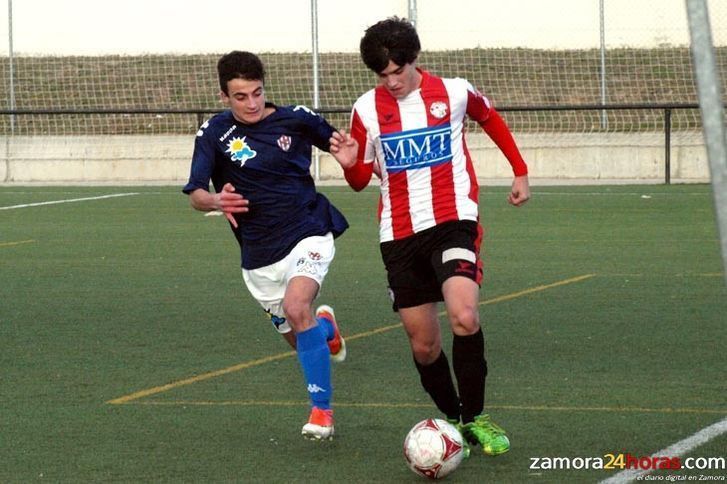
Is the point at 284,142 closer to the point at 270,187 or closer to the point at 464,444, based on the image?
the point at 270,187

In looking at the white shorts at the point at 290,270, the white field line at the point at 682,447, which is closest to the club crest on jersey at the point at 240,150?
the white shorts at the point at 290,270

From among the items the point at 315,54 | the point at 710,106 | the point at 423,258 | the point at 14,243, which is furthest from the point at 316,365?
the point at 315,54

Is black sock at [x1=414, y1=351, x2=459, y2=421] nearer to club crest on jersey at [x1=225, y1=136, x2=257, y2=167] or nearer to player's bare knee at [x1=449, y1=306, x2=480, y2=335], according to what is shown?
player's bare knee at [x1=449, y1=306, x2=480, y2=335]

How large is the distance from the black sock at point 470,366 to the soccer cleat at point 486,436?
43mm

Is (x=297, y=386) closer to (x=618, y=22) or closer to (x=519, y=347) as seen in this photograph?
(x=519, y=347)

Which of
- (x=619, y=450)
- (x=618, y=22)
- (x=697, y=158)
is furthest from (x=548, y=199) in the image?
(x=619, y=450)

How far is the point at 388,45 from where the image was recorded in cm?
602

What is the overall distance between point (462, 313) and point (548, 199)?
1439cm

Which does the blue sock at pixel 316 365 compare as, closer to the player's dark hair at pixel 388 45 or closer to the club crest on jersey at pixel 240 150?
the club crest on jersey at pixel 240 150

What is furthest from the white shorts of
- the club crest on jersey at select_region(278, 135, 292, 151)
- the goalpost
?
the goalpost

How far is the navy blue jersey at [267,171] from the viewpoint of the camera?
6.79 m

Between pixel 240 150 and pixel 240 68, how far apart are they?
0.40 meters

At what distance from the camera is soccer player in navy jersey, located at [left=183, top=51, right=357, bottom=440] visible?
21.7 ft

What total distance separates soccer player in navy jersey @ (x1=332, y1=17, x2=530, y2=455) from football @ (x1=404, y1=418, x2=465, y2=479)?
0.34m
